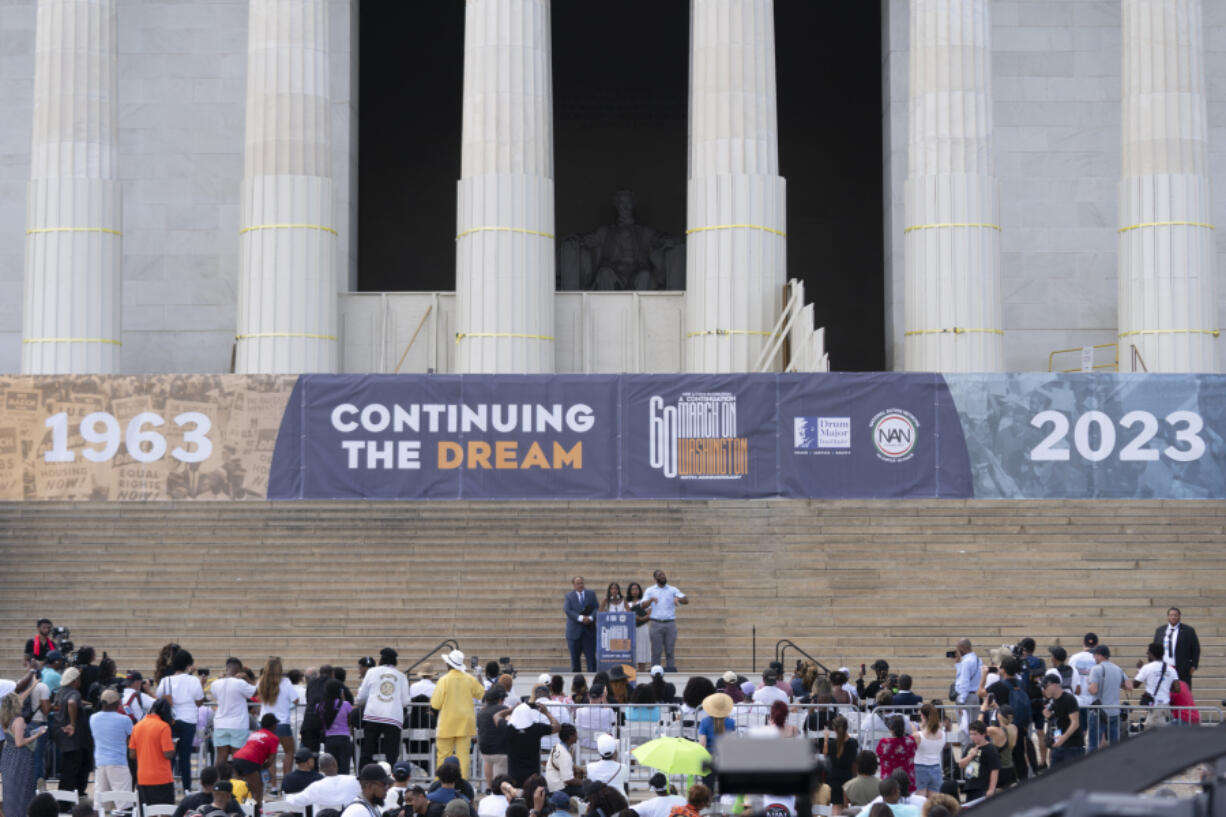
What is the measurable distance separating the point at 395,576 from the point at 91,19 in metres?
14.1

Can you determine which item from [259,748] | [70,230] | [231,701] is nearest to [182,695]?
[231,701]

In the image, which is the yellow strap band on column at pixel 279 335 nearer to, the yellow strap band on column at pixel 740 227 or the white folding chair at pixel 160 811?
the yellow strap band on column at pixel 740 227

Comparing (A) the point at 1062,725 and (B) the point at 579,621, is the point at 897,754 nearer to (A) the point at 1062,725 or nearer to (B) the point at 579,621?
(A) the point at 1062,725

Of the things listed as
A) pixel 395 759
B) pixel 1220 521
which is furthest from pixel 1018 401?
pixel 395 759

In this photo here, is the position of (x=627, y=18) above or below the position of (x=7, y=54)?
above

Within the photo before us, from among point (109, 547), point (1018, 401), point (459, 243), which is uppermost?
point (459, 243)

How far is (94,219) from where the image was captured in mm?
34688

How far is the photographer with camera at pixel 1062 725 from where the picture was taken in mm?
18531

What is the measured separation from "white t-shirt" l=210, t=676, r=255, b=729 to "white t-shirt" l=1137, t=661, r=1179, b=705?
10535 mm

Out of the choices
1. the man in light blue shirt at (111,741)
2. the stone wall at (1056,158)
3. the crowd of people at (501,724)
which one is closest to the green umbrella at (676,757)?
the crowd of people at (501,724)

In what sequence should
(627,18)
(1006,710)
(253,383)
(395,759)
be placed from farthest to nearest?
(627,18) < (253,383) < (395,759) < (1006,710)

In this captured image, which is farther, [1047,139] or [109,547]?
[1047,139]

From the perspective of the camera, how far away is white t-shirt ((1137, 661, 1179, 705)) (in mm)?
21375

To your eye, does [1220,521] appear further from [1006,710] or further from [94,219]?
[94,219]
